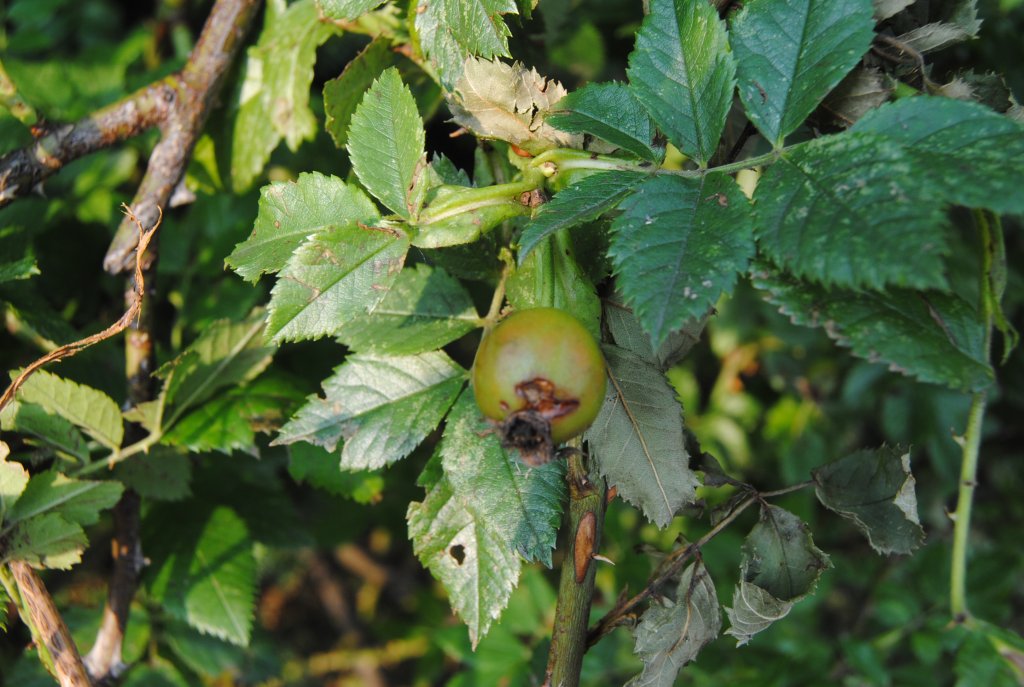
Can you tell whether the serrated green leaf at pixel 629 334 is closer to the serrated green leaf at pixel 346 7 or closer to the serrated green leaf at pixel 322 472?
the serrated green leaf at pixel 346 7

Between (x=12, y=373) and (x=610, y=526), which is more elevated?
(x=12, y=373)

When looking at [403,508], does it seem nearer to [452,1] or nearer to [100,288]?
[100,288]

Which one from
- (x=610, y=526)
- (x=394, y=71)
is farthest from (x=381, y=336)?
(x=610, y=526)

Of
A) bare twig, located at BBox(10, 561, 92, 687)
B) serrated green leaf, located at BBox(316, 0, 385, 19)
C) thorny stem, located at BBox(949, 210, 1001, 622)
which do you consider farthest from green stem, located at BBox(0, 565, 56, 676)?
thorny stem, located at BBox(949, 210, 1001, 622)

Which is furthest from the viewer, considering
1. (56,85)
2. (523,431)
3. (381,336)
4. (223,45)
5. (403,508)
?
(403,508)

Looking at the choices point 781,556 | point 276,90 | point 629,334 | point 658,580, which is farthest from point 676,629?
point 276,90
